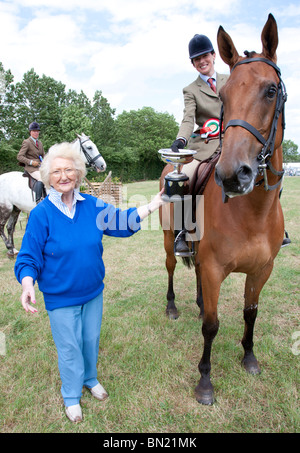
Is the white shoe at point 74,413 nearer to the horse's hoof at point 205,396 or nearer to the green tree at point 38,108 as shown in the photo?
the horse's hoof at point 205,396

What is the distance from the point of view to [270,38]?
1919 mm

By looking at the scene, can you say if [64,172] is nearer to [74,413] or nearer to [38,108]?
[74,413]

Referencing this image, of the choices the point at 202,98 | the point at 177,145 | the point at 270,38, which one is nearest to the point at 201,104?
the point at 202,98

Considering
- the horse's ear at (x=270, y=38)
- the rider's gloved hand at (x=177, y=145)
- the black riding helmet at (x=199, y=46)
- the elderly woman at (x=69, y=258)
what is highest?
the black riding helmet at (x=199, y=46)

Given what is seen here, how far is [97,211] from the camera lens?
241 centimetres

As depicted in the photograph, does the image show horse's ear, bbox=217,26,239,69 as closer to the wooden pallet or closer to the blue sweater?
the blue sweater

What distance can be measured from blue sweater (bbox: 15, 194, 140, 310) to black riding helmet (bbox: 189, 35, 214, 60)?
183 centimetres

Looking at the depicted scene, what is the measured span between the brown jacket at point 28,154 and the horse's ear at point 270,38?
657cm

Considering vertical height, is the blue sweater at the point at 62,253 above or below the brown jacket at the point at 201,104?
below

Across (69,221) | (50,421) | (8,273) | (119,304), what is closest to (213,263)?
(69,221)

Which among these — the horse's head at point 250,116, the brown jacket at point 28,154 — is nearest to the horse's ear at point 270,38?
the horse's head at point 250,116

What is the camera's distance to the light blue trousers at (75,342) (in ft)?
7.36

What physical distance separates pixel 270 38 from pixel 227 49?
299mm

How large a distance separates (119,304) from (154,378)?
1731 millimetres
